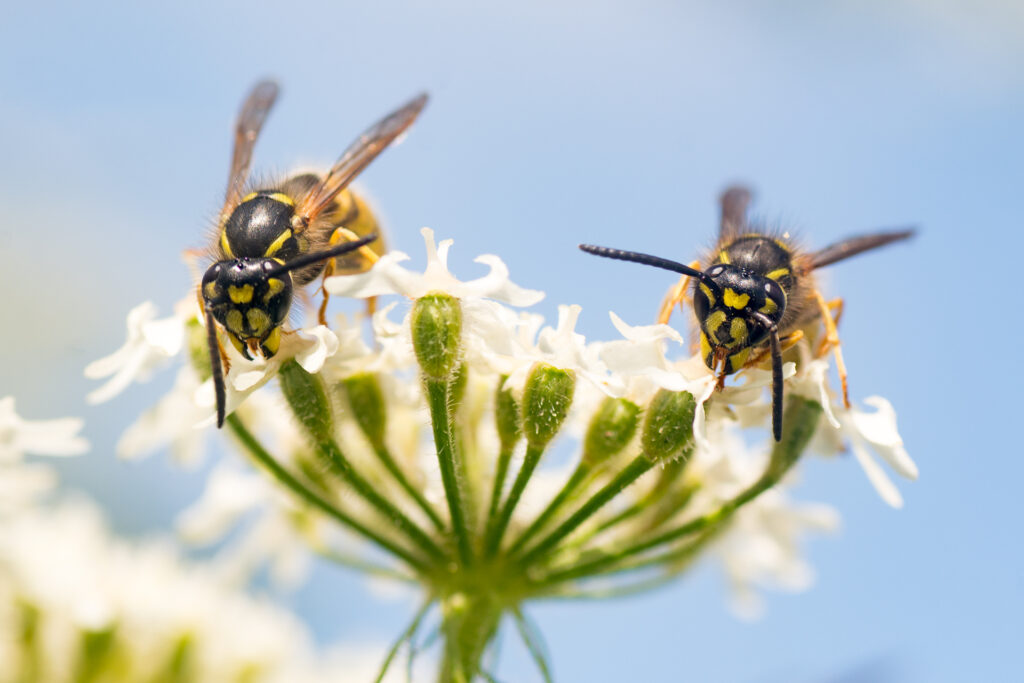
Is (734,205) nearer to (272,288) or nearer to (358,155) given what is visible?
(358,155)

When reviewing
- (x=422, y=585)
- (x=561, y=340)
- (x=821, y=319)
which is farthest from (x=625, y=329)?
(x=422, y=585)

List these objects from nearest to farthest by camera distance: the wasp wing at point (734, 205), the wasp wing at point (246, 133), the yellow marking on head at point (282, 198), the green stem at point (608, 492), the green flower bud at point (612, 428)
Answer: the green stem at point (608, 492) → the green flower bud at point (612, 428) → the yellow marking on head at point (282, 198) → the wasp wing at point (246, 133) → the wasp wing at point (734, 205)

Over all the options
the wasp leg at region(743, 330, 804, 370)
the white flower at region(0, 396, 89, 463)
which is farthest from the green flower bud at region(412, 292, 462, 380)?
the white flower at region(0, 396, 89, 463)

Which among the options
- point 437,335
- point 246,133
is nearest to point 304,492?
point 437,335

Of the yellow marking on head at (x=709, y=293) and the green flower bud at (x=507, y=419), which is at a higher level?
the yellow marking on head at (x=709, y=293)

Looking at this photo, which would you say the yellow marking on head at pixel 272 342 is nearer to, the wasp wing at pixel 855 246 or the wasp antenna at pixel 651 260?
the wasp antenna at pixel 651 260

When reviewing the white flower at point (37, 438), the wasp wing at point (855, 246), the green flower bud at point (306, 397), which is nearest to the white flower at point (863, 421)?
the wasp wing at point (855, 246)
